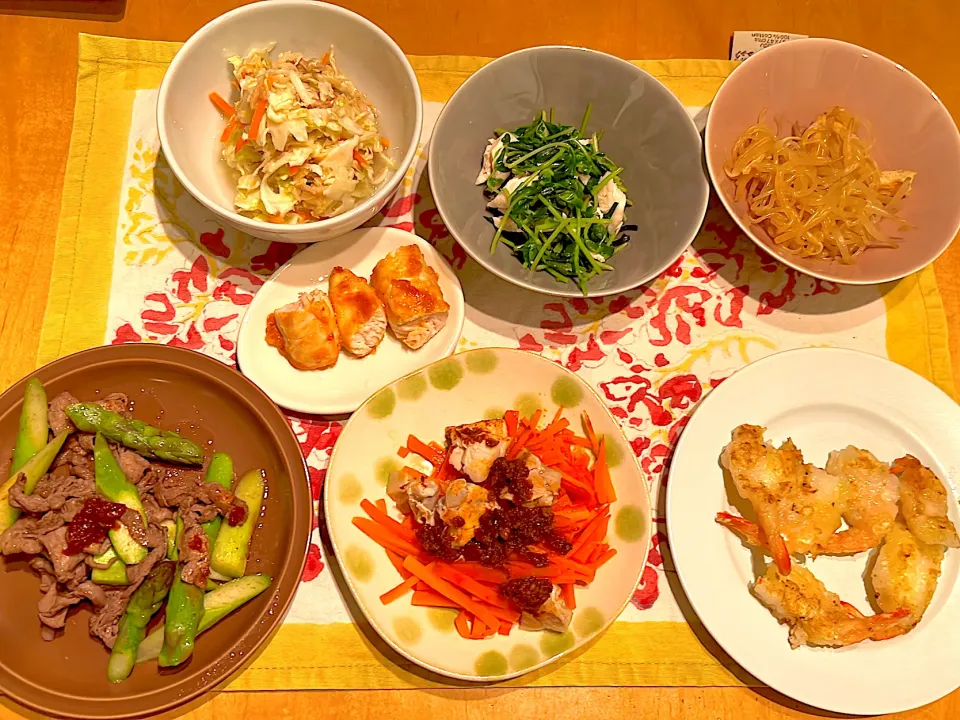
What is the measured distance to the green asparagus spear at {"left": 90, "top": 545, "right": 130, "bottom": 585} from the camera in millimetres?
1706

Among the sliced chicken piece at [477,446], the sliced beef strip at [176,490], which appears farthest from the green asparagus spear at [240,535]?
the sliced chicken piece at [477,446]

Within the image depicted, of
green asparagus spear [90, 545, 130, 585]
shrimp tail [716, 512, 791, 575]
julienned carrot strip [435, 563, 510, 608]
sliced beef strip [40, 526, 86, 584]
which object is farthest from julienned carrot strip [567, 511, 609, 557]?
sliced beef strip [40, 526, 86, 584]

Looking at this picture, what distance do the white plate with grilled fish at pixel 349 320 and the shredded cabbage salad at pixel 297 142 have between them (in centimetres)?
17

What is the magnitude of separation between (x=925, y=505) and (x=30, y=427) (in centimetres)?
244

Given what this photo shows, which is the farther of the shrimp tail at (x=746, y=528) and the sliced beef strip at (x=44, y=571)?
the shrimp tail at (x=746, y=528)

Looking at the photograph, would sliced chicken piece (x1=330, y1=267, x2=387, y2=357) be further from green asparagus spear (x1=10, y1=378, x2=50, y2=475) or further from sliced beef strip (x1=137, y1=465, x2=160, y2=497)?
green asparagus spear (x1=10, y1=378, x2=50, y2=475)

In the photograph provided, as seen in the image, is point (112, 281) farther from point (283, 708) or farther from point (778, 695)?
point (778, 695)

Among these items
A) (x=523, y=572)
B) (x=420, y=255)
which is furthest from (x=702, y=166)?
(x=523, y=572)

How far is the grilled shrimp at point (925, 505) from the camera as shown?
6.41 ft

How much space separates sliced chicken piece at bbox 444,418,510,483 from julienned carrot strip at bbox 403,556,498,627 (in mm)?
277

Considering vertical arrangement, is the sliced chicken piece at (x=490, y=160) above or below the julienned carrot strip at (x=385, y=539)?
above

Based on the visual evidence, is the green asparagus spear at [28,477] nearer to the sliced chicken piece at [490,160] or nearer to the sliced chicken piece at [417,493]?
the sliced chicken piece at [417,493]

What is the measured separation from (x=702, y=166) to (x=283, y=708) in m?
1.96

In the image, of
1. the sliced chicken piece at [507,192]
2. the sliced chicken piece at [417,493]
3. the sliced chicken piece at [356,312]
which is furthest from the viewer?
the sliced chicken piece at [507,192]
